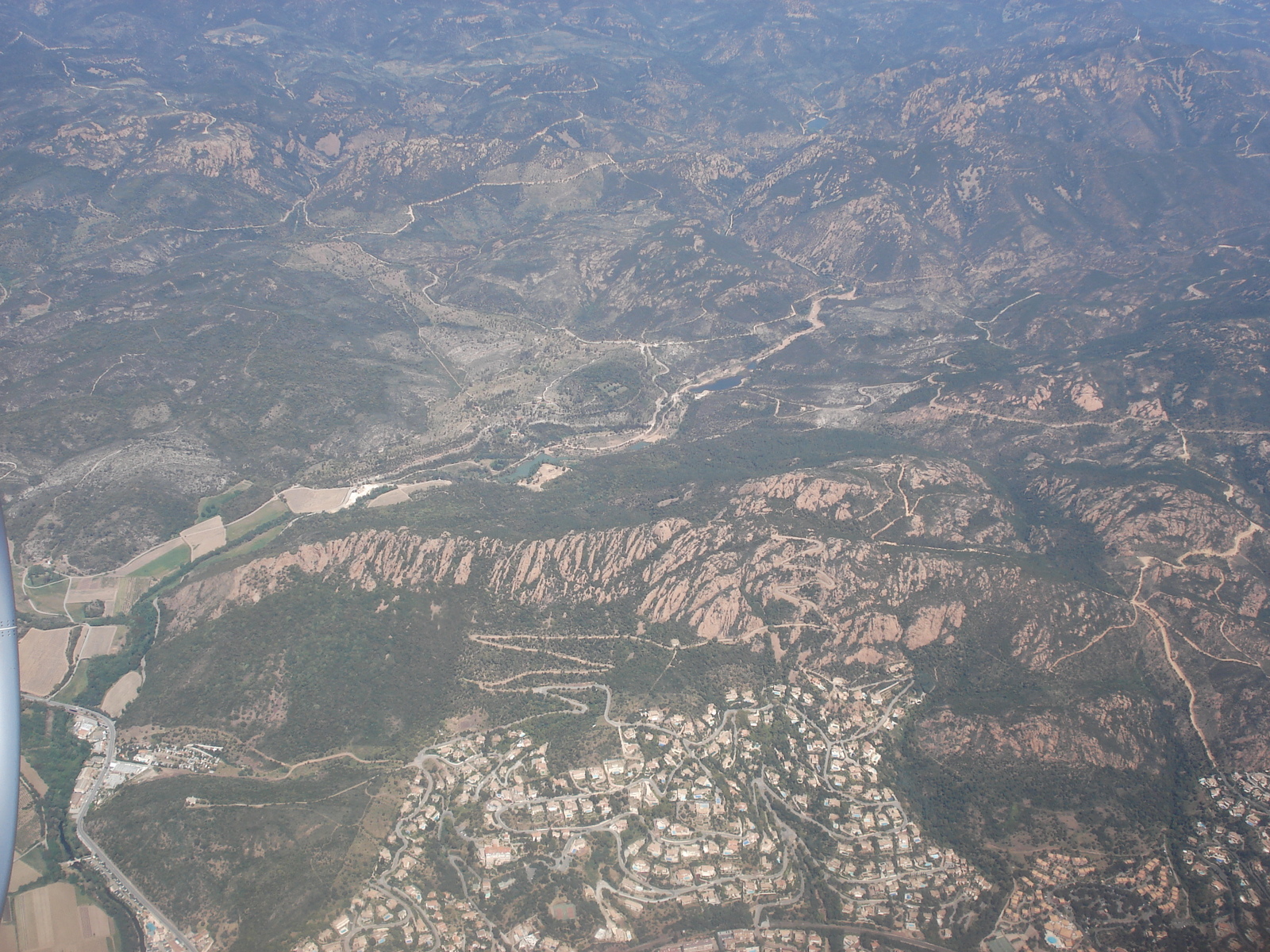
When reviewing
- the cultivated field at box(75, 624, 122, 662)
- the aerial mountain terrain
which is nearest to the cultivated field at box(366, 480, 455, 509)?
the aerial mountain terrain

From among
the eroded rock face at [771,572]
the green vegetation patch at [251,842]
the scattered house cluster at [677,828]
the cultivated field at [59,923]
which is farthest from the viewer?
the eroded rock face at [771,572]

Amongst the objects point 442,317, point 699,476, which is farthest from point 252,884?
point 442,317

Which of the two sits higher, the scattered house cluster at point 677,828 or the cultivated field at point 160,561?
the scattered house cluster at point 677,828

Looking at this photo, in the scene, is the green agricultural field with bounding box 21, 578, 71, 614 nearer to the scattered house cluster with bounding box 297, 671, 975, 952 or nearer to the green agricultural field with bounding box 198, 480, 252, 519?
the green agricultural field with bounding box 198, 480, 252, 519

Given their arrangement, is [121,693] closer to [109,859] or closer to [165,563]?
[109,859]

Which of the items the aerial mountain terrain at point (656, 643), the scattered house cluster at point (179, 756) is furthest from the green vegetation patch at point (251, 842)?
the scattered house cluster at point (179, 756)

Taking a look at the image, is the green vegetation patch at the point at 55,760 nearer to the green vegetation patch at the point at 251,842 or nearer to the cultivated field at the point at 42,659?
the green vegetation patch at the point at 251,842

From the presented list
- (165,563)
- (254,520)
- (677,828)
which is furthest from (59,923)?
(254,520)

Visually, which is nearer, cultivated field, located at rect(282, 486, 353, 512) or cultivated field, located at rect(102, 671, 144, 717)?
cultivated field, located at rect(102, 671, 144, 717)

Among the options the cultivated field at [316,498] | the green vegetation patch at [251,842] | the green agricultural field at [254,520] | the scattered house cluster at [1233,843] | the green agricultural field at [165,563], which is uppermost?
the scattered house cluster at [1233,843]
